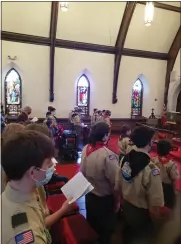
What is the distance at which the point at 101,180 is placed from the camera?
2.40 m

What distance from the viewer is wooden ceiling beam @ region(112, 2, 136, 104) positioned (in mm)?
9734

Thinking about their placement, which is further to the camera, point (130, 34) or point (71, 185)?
point (130, 34)

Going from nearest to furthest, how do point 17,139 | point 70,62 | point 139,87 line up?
point 17,139
point 70,62
point 139,87

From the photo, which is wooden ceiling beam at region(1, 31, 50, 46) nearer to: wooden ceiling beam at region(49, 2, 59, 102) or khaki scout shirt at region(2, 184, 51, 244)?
wooden ceiling beam at region(49, 2, 59, 102)

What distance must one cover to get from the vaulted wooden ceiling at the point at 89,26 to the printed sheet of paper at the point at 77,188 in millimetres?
8661

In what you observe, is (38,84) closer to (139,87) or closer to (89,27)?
(89,27)

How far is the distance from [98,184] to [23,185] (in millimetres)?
1387

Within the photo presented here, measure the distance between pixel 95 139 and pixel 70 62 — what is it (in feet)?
29.8

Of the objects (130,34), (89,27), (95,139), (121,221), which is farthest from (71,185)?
(130,34)

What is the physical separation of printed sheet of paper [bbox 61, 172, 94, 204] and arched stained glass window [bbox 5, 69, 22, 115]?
30.1ft

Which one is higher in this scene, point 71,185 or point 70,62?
point 70,62

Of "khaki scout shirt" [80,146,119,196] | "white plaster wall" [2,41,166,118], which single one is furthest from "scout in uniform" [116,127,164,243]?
"white plaster wall" [2,41,166,118]

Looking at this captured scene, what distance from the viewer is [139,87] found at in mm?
11898

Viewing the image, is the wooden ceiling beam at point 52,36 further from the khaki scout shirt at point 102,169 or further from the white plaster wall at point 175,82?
the white plaster wall at point 175,82
